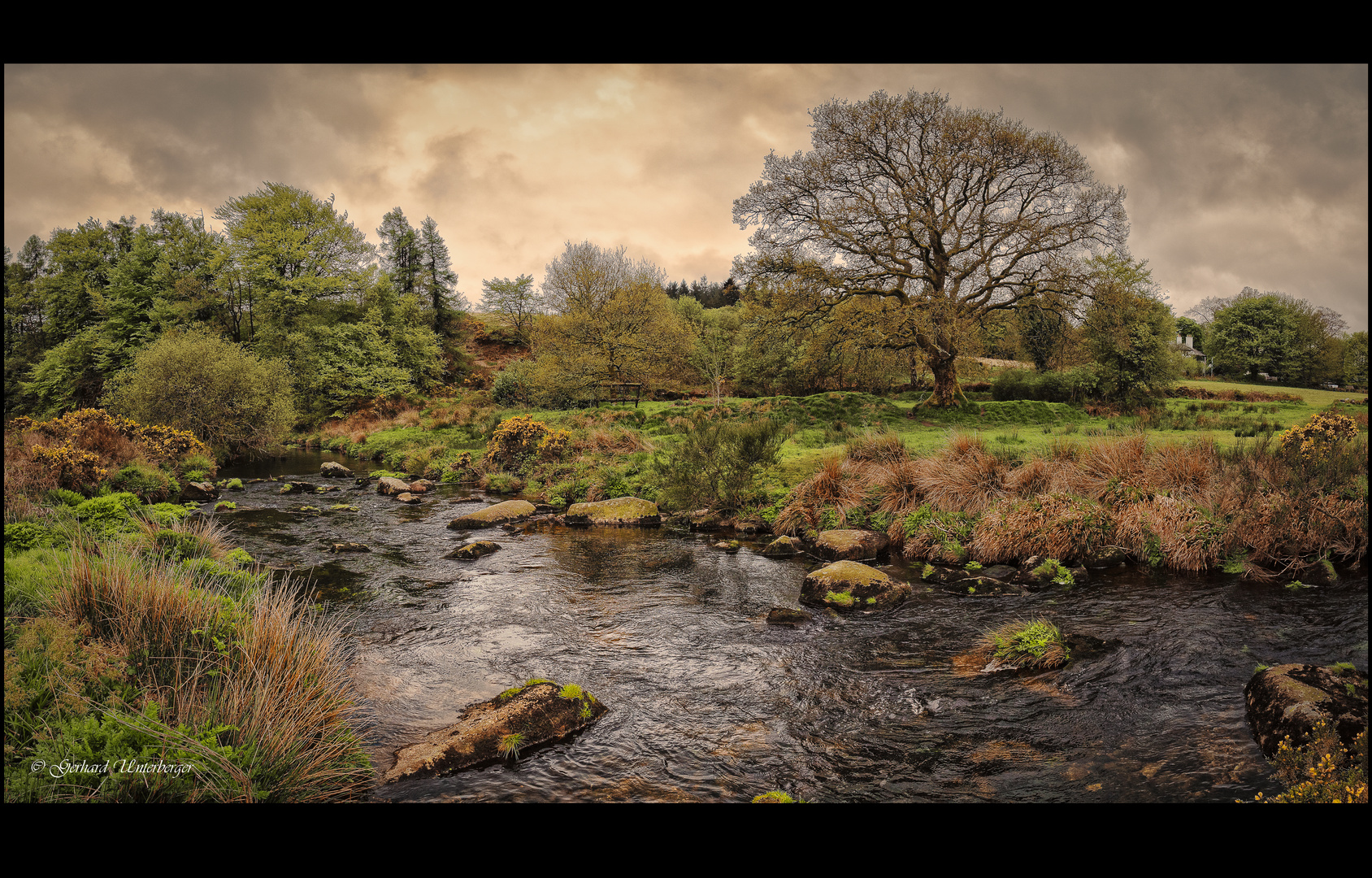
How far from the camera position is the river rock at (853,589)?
8805 mm

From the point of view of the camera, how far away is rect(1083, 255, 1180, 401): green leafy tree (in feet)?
77.0

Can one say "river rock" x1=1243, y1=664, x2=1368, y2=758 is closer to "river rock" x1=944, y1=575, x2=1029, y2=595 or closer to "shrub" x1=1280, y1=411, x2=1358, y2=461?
"river rock" x1=944, y1=575, x2=1029, y2=595

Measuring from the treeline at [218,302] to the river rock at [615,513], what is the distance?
95.5ft

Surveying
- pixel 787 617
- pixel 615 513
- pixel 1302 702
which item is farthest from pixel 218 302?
pixel 1302 702

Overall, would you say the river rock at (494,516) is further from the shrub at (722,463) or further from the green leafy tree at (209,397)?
the green leafy tree at (209,397)

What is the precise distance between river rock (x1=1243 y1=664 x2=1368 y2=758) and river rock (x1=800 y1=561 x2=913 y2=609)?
4.04 meters

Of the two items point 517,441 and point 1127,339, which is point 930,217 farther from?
A: point 517,441

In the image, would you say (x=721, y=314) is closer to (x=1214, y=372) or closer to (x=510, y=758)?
(x=1214, y=372)

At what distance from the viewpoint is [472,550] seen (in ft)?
39.1

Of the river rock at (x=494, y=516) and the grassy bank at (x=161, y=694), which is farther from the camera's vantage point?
the river rock at (x=494, y=516)

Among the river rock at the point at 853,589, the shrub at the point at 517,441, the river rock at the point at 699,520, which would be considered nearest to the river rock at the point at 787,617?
the river rock at the point at 853,589

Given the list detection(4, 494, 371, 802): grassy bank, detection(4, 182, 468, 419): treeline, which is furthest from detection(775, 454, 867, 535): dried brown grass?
detection(4, 182, 468, 419): treeline

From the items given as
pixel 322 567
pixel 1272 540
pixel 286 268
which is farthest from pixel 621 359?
pixel 1272 540

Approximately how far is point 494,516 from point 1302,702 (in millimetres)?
14070
